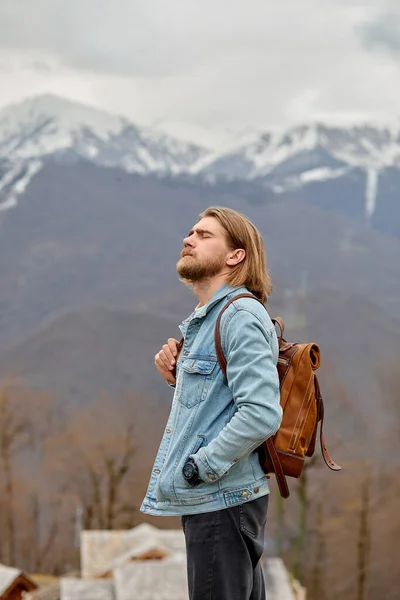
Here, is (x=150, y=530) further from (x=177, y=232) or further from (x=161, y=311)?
(x=177, y=232)

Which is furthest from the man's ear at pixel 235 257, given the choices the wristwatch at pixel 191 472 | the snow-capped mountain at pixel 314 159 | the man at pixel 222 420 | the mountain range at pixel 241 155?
the snow-capped mountain at pixel 314 159

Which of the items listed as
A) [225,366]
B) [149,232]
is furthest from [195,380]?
[149,232]

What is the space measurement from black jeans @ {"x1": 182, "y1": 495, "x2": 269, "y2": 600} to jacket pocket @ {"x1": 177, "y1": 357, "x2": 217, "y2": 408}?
0.29 m

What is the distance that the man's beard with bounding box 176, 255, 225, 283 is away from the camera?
2.12m

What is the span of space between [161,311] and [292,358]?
2618cm

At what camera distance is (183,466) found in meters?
1.95

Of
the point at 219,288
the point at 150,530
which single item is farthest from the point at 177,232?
the point at 219,288

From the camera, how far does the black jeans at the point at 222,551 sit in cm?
197

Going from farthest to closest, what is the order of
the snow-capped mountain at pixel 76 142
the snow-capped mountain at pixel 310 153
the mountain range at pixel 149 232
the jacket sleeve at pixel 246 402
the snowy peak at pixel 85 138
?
1. the snow-capped mountain at pixel 310 153
2. the snowy peak at pixel 85 138
3. the snow-capped mountain at pixel 76 142
4. the mountain range at pixel 149 232
5. the jacket sleeve at pixel 246 402

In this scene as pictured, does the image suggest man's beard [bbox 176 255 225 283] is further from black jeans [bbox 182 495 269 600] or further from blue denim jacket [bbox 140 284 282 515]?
black jeans [bbox 182 495 269 600]

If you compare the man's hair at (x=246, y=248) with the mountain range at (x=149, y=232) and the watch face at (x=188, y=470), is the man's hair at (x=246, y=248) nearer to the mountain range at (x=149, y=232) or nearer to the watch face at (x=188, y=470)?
the watch face at (x=188, y=470)


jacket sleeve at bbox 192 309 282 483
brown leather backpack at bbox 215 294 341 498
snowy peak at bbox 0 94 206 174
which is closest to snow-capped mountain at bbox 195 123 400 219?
snowy peak at bbox 0 94 206 174

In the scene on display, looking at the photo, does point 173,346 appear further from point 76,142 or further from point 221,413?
point 76,142

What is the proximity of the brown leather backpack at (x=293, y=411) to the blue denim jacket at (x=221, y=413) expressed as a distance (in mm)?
30
